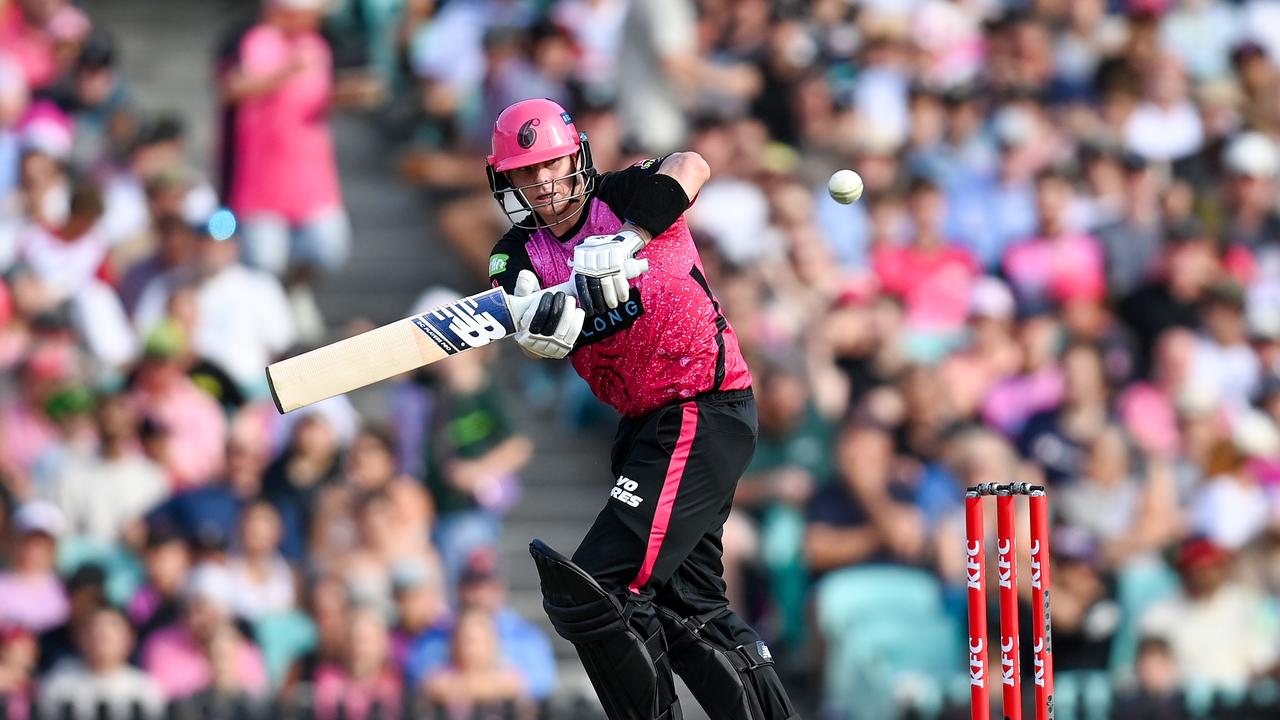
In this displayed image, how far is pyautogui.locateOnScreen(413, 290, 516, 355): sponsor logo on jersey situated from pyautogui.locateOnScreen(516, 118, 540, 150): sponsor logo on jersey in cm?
48

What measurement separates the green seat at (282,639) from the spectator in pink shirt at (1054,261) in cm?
455

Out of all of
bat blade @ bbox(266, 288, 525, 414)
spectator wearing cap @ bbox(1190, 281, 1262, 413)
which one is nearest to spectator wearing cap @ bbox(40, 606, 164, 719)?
bat blade @ bbox(266, 288, 525, 414)

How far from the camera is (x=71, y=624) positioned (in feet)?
31.8

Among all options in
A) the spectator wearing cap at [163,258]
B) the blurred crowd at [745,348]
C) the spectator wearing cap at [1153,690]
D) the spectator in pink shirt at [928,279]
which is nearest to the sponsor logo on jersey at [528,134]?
the blurred crowd at [745,348]

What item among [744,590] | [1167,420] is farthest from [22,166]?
[1167,420]

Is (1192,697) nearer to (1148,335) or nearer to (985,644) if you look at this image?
(1148,335)

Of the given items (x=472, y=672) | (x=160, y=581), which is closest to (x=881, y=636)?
(x=472, y=672)

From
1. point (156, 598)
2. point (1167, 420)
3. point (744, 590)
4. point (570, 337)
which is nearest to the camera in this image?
point (570, 337)

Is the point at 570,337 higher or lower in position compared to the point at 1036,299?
lower

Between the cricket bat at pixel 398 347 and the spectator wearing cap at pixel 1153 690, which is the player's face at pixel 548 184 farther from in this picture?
the spectator wearing cap at pixel 1153 690

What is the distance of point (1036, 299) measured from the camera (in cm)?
1178

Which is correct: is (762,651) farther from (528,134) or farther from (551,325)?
(528,134)

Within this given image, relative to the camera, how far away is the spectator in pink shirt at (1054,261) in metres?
11.8

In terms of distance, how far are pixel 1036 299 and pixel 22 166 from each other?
18.9 feet
